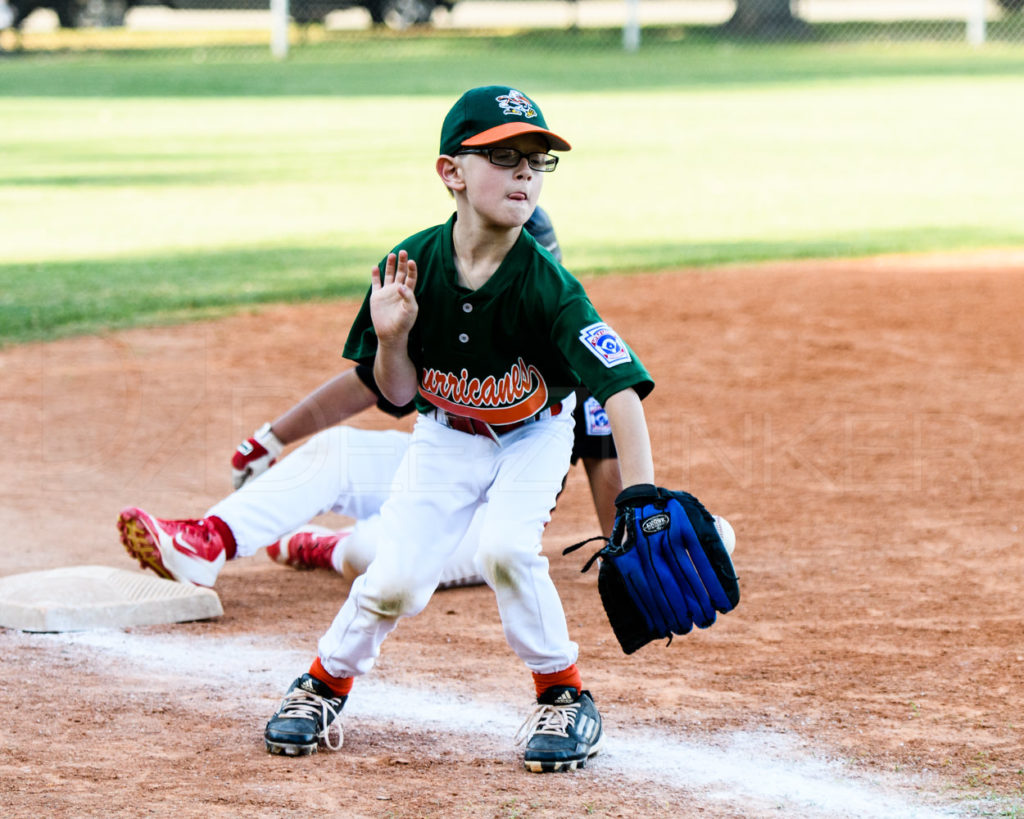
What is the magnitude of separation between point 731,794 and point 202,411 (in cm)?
362

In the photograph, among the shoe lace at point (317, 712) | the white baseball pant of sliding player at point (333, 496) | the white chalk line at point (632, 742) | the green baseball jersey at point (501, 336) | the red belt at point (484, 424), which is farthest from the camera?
the white baseball pant of sliding player at point (333, 496)

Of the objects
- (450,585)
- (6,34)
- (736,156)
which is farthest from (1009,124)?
(6,34)

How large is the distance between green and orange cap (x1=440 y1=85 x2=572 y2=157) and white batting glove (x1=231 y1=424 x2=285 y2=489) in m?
1.36

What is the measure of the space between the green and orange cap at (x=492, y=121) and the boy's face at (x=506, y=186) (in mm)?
25

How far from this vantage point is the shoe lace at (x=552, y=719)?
9.55 feet

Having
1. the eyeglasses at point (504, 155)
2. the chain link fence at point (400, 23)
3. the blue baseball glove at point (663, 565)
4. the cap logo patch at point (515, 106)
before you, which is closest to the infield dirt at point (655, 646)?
the blue baseball glove at point (663, 565)

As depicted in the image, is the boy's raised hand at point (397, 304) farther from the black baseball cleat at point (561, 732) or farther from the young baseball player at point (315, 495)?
the young baseball player at point (315, 495)

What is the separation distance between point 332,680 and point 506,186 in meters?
1.11

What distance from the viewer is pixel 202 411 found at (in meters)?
5.88

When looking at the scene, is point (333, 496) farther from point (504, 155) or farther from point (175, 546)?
point (504, 155)

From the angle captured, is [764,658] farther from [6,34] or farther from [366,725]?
[6,34]

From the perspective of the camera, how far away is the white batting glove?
4.08 metres

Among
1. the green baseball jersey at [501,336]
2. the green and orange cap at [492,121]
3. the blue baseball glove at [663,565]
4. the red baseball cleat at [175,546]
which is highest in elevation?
the green and orange cap at [492,121]

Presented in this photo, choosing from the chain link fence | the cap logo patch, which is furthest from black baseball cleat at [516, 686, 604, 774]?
the chain link fence
